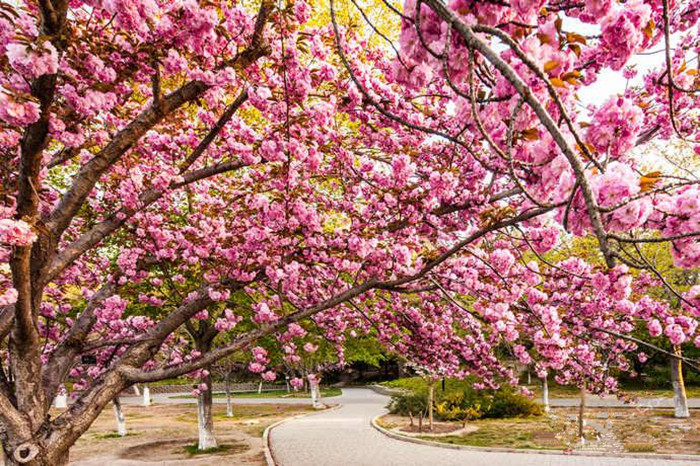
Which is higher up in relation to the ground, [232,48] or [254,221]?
[232,48]

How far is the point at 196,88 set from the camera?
185 inches

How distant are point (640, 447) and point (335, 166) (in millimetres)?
10723

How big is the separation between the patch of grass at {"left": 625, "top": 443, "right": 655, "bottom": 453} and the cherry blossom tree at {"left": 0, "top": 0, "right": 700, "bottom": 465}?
13.1 ft

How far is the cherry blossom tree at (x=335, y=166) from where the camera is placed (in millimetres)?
1898

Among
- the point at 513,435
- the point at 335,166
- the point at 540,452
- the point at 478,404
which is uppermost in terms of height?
the point at 335,166

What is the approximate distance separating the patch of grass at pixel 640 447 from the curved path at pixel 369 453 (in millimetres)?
837

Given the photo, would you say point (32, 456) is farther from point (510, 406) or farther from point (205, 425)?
point (510, 406)

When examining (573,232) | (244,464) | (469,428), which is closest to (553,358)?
(573,232)

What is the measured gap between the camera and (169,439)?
15.6 metres

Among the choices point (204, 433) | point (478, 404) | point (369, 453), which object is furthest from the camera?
point (478, 404)

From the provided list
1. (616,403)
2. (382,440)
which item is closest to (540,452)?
(382,440)

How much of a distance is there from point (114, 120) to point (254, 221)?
8.35ft

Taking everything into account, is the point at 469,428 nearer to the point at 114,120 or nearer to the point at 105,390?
the point at 105,390

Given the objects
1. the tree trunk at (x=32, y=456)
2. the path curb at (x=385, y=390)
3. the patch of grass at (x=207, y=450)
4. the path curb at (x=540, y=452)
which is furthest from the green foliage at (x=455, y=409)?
the tree trunk at (x=32, y=456)
